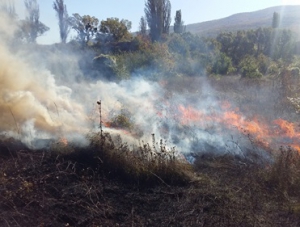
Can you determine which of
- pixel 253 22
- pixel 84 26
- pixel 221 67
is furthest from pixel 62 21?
pixel 253 22

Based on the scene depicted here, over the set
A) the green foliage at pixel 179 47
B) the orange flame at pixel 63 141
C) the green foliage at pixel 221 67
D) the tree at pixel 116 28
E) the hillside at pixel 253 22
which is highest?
the hillside at pixel 253 22

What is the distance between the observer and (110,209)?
608 cm

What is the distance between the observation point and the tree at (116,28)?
37500mm

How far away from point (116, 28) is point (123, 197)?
33.3 m

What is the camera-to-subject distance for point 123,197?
6.65m

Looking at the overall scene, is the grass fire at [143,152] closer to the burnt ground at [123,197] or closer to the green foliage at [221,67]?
the burnt ground at [123,197]

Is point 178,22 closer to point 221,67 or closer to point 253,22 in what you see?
point 221,67

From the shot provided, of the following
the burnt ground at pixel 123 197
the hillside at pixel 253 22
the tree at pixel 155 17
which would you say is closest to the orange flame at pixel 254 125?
the burnt ground at pixel 123 197

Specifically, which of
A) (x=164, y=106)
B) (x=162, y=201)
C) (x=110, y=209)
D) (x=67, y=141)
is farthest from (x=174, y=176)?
(x=164, y=106)

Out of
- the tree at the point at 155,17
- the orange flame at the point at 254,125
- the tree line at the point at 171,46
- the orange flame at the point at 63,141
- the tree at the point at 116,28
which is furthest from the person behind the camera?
the tree at the point at 155,17

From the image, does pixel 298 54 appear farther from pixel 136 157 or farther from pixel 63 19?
pixel 63 19

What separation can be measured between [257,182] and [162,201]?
2.43m

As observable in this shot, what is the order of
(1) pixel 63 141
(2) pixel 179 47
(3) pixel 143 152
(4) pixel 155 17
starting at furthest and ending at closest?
(4) pixel 155 17 < (2) pixel 179 47 < (1) pixel 63 141 < (3) pixel 143 152

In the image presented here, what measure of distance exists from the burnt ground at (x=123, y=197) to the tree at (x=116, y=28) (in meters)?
31.0
